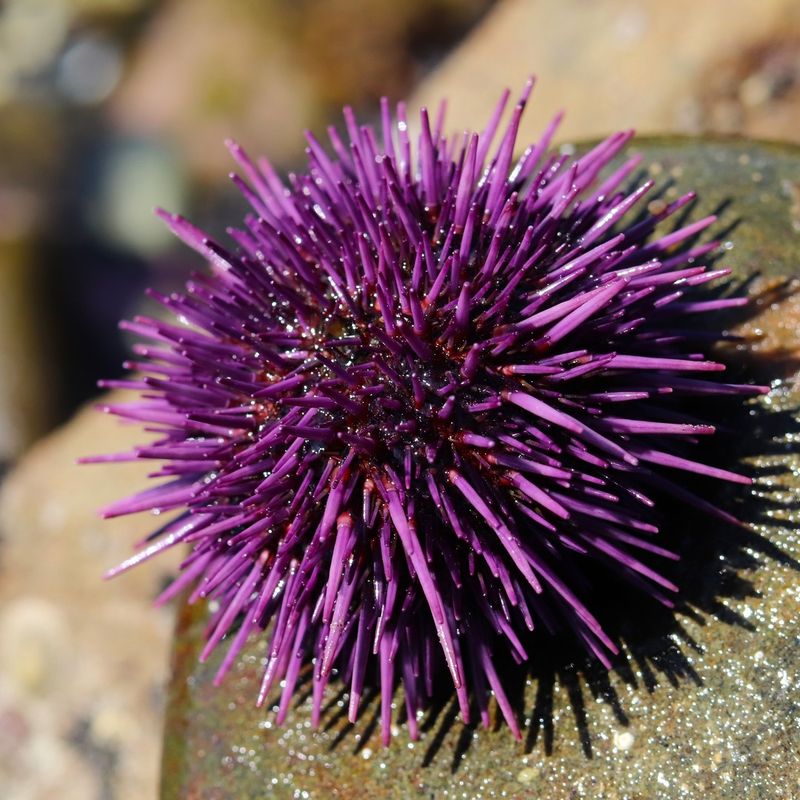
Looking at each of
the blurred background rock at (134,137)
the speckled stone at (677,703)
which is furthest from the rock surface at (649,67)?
the speckled stone at (677,703)

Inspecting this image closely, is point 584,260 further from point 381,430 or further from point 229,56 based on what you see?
point 229,56

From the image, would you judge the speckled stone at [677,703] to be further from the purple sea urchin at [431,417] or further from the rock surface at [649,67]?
the rock surface at [649,67]

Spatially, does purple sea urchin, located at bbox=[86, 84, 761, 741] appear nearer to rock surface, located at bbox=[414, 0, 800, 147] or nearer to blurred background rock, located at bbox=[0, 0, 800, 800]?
blurred background rock, located at bbox=[0, 0, 800, 800]

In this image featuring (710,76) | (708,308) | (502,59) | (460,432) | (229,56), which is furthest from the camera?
(229,56)

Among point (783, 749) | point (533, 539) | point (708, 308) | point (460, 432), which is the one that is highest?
point (708, 308)

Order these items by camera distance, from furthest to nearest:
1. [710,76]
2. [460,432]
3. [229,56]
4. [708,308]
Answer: [229,56], [710,76], [708,308], [460,432]

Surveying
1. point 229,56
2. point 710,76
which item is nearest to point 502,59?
point 710,76

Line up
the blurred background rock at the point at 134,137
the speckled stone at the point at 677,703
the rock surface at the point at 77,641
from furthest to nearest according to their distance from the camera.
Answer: the blurred background rock at the point at 134,137
the rock surface at the point at 77,641
the speckled stone at the point at 677,703
